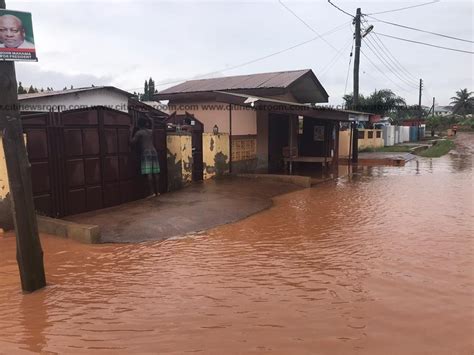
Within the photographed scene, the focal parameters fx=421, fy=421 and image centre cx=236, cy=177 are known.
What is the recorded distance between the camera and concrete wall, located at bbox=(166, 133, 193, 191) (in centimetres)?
1091

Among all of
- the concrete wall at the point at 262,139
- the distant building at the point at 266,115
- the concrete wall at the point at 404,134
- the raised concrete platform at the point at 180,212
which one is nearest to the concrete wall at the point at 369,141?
the concrete wall at the point at 404,134

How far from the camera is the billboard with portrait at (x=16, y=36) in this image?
4.13m

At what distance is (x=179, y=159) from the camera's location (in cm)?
1116

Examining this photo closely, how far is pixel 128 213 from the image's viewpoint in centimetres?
830

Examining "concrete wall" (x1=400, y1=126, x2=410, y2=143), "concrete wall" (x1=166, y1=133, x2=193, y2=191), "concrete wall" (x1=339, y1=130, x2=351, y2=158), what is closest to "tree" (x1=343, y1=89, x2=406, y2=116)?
"concrete wall" (x1=400, y1=126, x2=410, y2=143)

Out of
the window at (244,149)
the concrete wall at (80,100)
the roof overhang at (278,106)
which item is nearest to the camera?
the roof overhang at (278,106)

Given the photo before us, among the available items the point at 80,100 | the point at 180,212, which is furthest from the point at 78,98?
the point at 180,212

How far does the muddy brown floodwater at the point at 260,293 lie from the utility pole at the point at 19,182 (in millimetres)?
312

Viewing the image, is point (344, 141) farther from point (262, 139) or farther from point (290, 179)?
point (290, 179)

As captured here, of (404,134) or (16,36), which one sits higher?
(16,36)

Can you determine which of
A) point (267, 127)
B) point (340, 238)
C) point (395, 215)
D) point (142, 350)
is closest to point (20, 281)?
point (142, 350)

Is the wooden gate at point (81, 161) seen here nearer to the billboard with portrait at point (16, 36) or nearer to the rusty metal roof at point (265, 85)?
the billboard with portrait at point (16, 36)

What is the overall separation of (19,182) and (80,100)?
14824mm

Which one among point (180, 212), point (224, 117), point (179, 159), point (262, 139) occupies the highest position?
point (224, 117)
